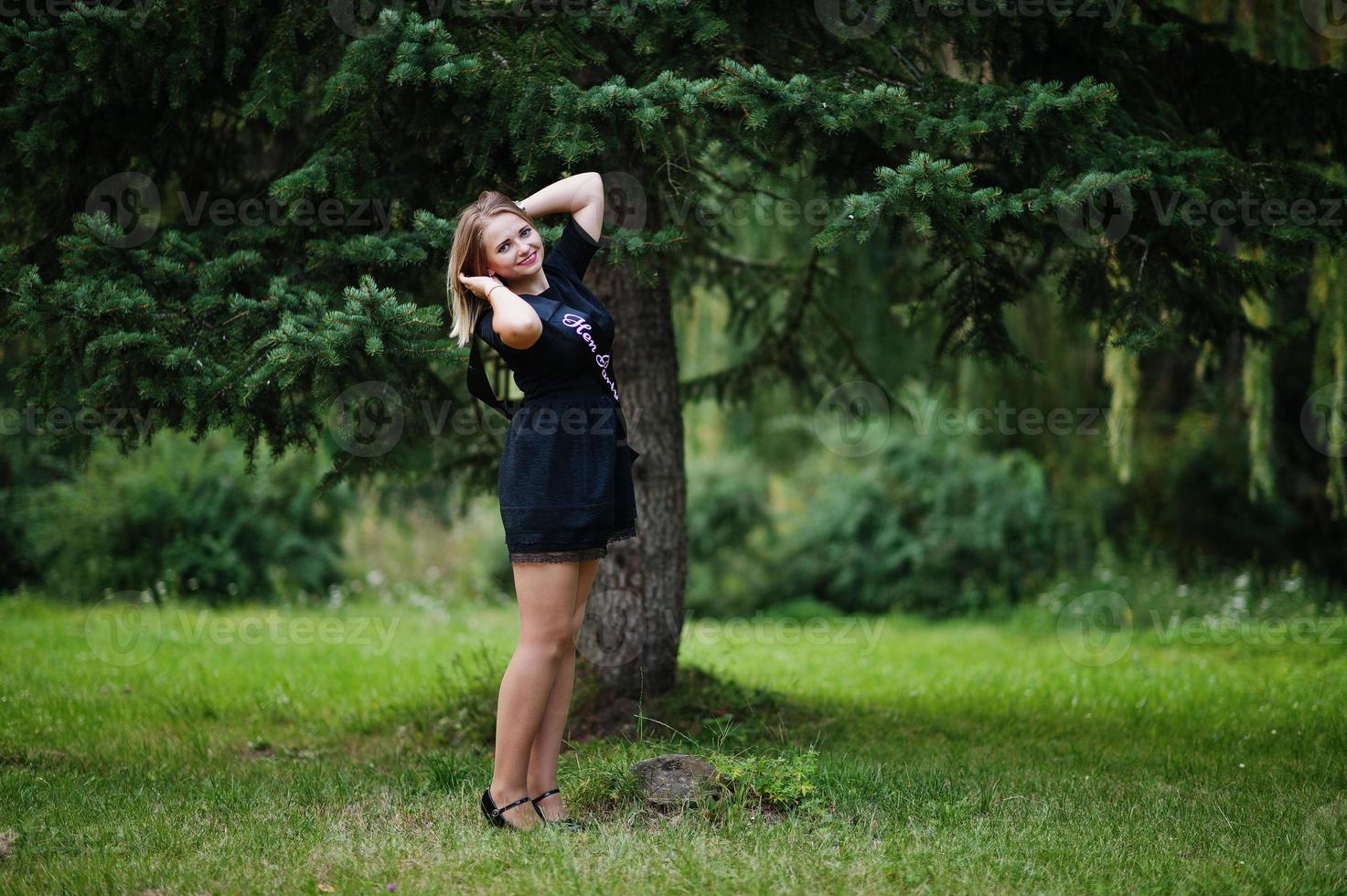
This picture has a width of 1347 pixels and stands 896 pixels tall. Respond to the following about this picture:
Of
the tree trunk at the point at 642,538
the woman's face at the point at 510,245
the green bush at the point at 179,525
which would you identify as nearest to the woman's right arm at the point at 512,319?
the woman's face at the point at 510,245

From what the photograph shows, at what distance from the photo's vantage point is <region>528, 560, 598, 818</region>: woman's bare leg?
3777mm

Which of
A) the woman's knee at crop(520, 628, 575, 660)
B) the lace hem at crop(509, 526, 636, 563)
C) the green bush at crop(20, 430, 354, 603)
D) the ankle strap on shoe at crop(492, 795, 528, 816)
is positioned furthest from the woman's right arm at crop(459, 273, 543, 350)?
the green bush at crop(20, 430, 354, 603)

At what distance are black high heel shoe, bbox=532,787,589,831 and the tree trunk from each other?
1.68 m

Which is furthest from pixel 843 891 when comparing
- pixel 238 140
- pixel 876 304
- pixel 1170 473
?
pixel 1170 473

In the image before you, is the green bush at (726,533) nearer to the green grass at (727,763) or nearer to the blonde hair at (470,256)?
the green grass at (727,763)

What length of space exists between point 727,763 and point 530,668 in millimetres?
801

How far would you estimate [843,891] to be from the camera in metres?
3.13

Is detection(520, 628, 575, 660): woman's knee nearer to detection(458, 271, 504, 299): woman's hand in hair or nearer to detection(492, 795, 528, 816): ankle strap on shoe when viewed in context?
detection(492, 795, 528, 816): ankle strap on shoe

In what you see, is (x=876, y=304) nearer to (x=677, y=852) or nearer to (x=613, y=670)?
(x=613, y=670)

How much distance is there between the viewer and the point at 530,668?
12.0ft

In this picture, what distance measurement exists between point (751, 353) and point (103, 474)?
24.0ft

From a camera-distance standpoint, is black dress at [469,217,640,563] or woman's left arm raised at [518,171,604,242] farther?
woman's left arm raised at [518,171,604,242]

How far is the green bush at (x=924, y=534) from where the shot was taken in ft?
38.2

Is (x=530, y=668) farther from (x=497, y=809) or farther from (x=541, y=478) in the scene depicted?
(x=541, y=478)
